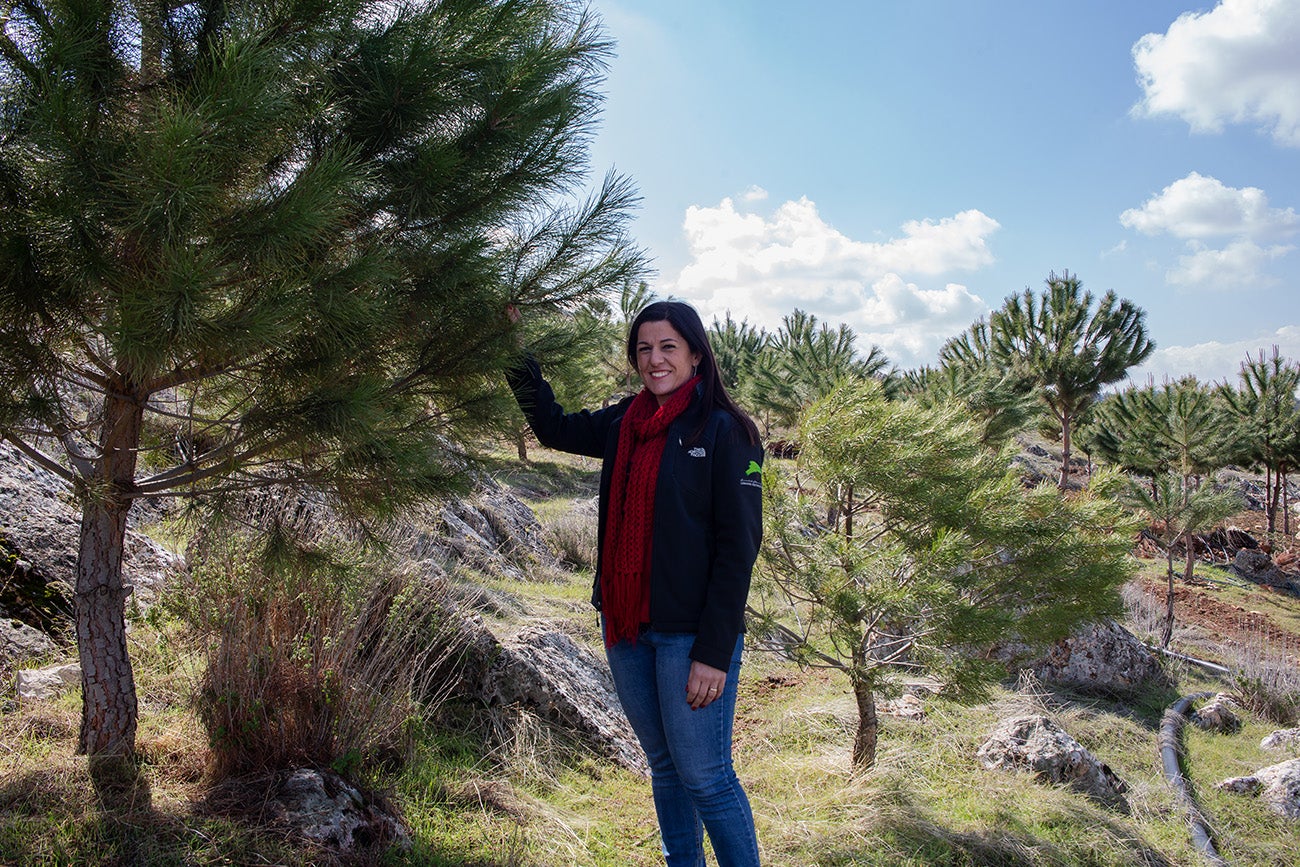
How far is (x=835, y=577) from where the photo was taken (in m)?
3.60

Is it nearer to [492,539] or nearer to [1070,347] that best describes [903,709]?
[492,539]

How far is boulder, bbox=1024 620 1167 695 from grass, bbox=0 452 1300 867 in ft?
7.04

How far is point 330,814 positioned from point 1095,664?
26.5 ft

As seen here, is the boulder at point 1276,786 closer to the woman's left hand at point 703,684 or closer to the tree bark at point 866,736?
the tree bark at point 866,736

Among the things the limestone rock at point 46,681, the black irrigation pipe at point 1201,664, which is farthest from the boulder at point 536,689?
the black irrigation pipe at point 1201,664

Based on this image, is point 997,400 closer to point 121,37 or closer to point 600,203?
point 600,203

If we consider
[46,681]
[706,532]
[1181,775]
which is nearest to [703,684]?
[706,532]

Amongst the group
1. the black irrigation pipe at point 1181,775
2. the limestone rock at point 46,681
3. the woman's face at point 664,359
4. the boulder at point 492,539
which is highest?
the woman's face at point 664,359

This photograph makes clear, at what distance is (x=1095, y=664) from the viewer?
8070 mm

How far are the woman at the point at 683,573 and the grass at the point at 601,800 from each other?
1057mm

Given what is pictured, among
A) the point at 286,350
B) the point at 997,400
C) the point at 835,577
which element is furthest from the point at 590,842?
the point at 997,400

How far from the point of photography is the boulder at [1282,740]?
691 centimetres

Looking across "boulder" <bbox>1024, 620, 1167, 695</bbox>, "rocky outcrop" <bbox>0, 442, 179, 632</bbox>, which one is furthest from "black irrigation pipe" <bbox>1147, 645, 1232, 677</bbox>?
"rocky outcrop" <bbox>0, 442, 179, 632</bbox>

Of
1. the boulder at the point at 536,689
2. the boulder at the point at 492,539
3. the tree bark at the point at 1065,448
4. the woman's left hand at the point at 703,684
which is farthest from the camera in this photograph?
the tree bark at the point at 1065,448
